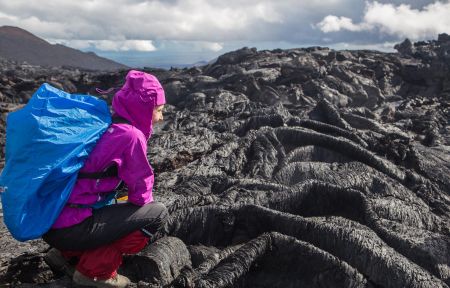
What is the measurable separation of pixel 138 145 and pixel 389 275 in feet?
12.4

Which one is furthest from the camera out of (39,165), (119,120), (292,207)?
(292,207)

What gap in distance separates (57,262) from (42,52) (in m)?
125

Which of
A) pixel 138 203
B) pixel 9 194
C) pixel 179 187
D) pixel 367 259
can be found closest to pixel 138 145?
pixel 138 203

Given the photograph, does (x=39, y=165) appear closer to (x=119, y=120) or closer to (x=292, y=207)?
(x=119, y=120)

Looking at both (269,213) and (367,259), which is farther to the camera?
(269,213)

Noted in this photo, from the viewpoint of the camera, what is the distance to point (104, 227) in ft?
18.3

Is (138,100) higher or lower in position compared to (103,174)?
higher

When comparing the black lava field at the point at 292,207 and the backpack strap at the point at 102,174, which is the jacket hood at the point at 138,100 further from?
the black lava field at the point at 292,207

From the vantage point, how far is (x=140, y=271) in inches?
250

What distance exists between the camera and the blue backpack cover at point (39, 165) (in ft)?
16.8

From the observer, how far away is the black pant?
5.52 metres

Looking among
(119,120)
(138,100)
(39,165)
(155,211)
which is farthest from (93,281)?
(138,100)

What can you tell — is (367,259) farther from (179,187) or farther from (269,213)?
(179,187)

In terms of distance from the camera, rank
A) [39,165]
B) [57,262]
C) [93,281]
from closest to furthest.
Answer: [39,165]
[93,281]
[57,262]
